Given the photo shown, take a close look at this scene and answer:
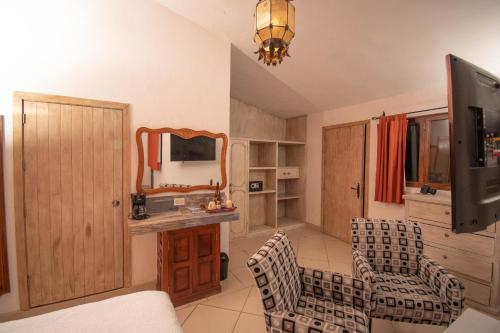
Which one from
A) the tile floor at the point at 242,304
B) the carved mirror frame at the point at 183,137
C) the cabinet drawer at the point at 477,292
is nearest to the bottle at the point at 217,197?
the carved mirror frame at the point at 183,137

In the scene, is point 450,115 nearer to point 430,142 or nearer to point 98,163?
point 98,163

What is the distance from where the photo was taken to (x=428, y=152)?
2.95 meters

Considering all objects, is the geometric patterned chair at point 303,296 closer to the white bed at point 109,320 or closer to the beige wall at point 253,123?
the white bed at point 109,320

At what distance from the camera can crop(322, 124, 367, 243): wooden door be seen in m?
3.68

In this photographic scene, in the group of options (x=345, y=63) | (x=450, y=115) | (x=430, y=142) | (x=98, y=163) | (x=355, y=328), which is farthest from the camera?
(x=430, y=142)

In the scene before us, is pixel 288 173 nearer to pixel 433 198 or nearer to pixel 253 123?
pixel 253 123

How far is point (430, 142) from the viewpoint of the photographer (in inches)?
116

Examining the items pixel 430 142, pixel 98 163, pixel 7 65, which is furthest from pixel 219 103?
pixel 430 142

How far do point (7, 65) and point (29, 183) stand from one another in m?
1.01

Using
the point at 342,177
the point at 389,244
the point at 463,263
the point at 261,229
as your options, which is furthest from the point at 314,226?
the point at 389,244

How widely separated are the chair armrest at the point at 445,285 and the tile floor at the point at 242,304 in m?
0.56

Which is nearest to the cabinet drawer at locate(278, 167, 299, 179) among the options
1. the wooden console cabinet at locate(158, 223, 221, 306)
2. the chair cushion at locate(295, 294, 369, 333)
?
the wooden console cabinet at locate(158, 223, 221, 306)

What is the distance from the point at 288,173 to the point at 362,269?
3080 mm

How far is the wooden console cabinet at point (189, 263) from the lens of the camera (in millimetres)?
2146
